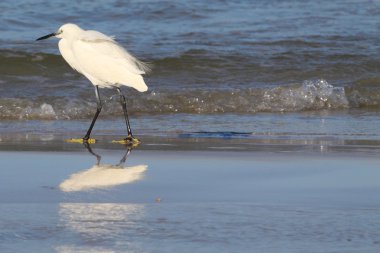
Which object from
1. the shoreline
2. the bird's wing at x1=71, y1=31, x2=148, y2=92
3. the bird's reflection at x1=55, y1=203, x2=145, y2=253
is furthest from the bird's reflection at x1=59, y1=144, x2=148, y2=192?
the bird's wing at x1=71, y1=31, x2=148, y2=92

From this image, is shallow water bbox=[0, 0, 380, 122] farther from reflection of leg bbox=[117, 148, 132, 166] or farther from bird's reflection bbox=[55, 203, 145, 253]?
bird's reflection bbox=[55, 203, 145, 253]

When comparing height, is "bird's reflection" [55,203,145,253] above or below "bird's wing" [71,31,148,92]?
below

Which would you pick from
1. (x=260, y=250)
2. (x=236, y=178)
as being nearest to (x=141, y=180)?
(x=236, y=178)

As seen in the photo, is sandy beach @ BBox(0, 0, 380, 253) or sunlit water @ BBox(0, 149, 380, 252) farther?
sandy beach @ BBox(0, 0, 380, 253)

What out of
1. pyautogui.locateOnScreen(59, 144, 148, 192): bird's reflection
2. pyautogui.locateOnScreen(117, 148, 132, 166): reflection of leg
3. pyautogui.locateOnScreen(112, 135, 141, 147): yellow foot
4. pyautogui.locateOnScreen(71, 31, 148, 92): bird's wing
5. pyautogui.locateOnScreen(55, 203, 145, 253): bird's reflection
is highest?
pyautogui.locateOnScreen(71, 31, 148, 92): bird's wing

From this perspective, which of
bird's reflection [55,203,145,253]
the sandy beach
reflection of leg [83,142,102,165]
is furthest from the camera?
reflection of leg [83,142,102,165]

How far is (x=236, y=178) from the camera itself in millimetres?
6480

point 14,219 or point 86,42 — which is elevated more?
point 86,42

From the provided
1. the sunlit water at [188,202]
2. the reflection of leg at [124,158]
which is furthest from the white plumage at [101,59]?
the sunlit water at [188,202]

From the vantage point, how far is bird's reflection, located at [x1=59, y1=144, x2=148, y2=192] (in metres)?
6.05

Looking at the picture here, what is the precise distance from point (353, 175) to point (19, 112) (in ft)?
14.9

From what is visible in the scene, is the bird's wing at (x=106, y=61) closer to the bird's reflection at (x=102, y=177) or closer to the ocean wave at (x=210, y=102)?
the ocean wave at (x=210, y=102)

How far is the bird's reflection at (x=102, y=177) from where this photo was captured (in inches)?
238

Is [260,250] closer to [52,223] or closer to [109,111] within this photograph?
[52,223]
